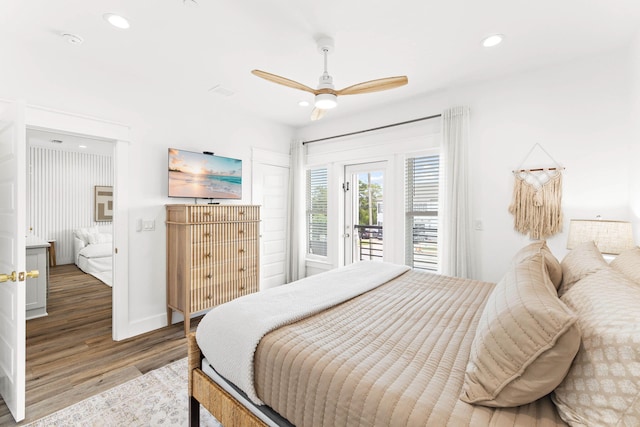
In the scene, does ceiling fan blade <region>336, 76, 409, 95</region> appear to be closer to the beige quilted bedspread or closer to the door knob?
the beige quilted bedspread

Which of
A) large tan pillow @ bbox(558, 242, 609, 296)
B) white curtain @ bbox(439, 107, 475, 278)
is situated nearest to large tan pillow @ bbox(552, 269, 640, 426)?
large tan pillow @ bbox(558, 242, 609, 296)

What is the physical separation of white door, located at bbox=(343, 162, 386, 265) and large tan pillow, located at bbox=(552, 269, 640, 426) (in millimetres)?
3184

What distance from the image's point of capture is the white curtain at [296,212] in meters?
4.74

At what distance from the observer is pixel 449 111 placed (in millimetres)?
3330

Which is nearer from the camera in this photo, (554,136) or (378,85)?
(378,85)

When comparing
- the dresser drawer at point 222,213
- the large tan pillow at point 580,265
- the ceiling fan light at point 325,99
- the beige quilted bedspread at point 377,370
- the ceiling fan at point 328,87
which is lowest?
the beige quilted bedspread at point 377,370

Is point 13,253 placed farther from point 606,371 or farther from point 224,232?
point 606,371

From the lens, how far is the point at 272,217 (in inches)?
182

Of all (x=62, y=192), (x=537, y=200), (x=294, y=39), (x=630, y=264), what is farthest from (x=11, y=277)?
(x=62, y=192)

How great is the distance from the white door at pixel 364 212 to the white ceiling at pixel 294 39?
1.29 m

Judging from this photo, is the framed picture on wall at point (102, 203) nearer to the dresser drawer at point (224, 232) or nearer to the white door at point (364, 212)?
the dresser drawer at point (224, 232)

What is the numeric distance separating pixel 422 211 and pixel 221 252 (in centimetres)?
248

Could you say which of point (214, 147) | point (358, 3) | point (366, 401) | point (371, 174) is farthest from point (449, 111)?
point (366, 401)

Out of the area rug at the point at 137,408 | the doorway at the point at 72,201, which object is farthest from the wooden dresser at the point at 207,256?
the doorway at the point at 72,201
